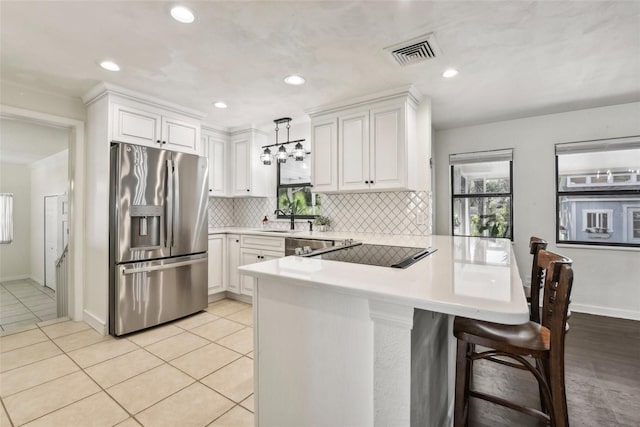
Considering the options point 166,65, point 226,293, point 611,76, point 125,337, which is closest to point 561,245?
point 611,76

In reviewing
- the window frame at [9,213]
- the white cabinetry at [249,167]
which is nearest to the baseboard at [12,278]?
the window frame at [9,213]

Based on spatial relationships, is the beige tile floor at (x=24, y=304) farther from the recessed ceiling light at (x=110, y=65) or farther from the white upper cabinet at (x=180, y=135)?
the recessed ceiling light at (x=110, y=65)

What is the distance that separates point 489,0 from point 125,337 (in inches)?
153

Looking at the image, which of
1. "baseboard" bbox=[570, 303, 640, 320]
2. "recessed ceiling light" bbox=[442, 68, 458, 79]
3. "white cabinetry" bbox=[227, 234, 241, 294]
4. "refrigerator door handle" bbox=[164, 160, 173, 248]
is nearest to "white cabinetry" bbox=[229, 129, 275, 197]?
"white cabinetry" bbox=[227, 234, 241, 294]

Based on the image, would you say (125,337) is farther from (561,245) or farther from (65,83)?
(561,245)

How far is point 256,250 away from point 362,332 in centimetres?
272

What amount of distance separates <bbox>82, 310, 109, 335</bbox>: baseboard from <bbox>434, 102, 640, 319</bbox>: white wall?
4.82 meters

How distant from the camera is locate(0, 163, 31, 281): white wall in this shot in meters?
5.51

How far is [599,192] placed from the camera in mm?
3482

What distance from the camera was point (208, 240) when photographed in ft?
12.1

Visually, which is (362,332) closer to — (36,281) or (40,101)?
(40,101)

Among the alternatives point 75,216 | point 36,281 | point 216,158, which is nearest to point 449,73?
point 216,158

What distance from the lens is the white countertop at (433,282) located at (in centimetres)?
85

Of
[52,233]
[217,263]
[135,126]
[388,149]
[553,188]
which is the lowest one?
[217,263]
